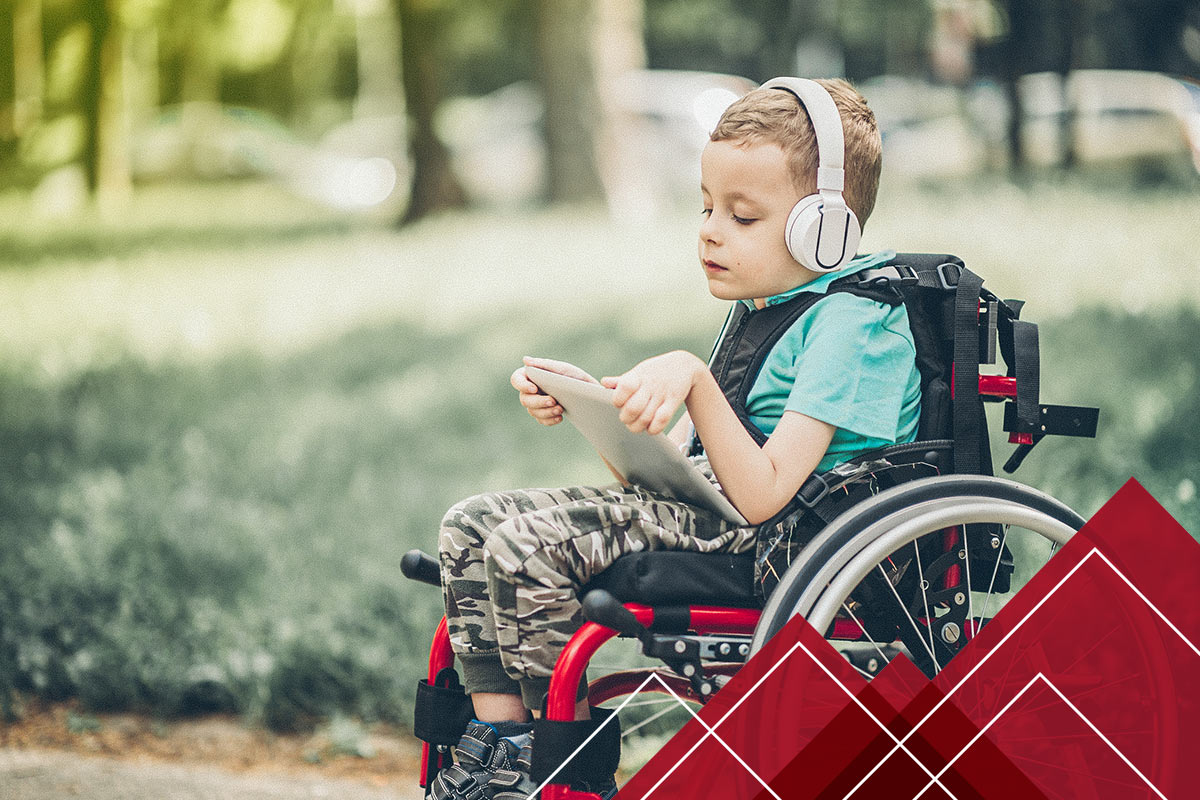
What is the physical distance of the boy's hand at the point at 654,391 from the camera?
2137 mm

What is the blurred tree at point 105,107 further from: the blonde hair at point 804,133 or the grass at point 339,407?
the blonde hair at point 804,133

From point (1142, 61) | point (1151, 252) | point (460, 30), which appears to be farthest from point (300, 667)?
point (460, 30)

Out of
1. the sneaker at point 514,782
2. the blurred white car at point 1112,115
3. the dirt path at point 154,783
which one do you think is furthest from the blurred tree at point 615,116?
the sneaker at point 514,782

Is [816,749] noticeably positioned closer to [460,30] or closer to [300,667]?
[300,667]

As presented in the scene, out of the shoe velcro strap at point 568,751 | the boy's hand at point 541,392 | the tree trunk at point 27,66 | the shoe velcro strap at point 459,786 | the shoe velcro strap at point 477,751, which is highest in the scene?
the tree trunk at point 27,66

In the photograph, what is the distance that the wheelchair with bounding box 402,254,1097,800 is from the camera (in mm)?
2180

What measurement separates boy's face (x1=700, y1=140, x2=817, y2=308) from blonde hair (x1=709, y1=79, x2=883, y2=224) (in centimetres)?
2

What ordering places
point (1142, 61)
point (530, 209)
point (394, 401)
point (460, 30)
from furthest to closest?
point (460, 30) → point (1142, 61) → point (530, 209) → point (394, 401)

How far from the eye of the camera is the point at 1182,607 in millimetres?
3465

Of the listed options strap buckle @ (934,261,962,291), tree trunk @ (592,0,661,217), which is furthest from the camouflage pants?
tree trunk @ (592,0,661,217)

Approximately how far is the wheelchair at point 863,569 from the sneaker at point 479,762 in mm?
118

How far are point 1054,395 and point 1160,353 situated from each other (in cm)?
71

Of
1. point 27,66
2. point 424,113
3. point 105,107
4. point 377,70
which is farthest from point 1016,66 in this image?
point 377,70

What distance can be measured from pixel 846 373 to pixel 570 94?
1054cm
